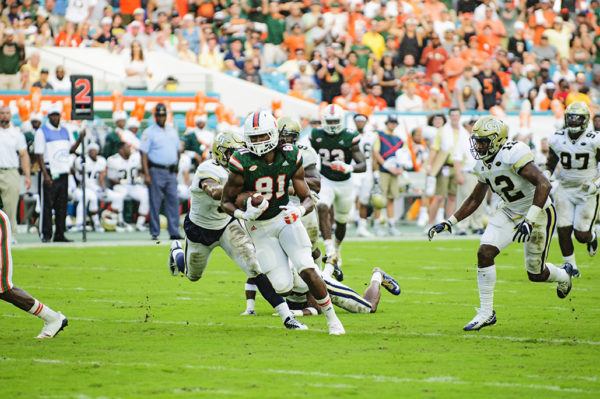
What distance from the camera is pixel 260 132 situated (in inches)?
300

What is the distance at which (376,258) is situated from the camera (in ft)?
45.7

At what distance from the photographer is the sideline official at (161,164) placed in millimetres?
16016

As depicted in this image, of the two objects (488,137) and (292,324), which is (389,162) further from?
(292,324)

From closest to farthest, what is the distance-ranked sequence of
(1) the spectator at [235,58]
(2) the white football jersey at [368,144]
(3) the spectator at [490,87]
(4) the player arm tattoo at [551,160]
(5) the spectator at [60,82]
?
(4) the player arm tattoo at [551,160] < (2) the white football jersey at [368,144] < (5) the spectator at [60,82] < (1) the spectator at [235,58] < (3) the spectator at [490,87]

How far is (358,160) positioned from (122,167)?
6.41 meters

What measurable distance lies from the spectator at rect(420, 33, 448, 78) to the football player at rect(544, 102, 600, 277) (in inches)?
445

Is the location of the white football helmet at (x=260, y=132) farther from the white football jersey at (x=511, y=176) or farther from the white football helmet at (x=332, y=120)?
the white football helmet at (x=332, y=120)

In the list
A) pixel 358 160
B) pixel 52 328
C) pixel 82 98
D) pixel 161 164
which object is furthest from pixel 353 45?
pixel 52 328

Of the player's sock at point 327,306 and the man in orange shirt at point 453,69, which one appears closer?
the player's sock at point 327,306

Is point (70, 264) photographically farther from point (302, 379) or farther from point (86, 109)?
point (302, 379)

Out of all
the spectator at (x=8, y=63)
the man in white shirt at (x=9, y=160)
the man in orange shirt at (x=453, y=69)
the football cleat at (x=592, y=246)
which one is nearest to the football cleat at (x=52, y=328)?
the football cleat at (x=592, y=246)

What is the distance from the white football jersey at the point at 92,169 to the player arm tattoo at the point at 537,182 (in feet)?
36.2

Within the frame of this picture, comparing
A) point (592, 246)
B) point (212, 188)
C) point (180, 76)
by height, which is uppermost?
point (212, 188)

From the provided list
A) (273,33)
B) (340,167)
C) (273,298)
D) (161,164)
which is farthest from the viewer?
(273,33)
